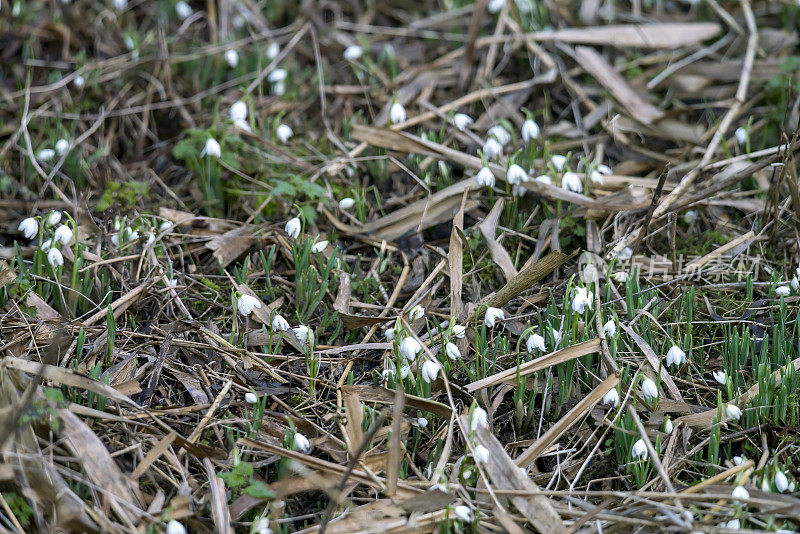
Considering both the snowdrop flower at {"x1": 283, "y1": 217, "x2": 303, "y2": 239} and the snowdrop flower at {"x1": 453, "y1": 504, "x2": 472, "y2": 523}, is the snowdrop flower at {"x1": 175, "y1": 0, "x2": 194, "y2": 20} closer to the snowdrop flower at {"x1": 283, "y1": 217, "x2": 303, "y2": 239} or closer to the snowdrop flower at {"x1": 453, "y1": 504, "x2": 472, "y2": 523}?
the snowdrop flower at {"x1": 283, "y1": 217, "x2": 303, "y2": 239}

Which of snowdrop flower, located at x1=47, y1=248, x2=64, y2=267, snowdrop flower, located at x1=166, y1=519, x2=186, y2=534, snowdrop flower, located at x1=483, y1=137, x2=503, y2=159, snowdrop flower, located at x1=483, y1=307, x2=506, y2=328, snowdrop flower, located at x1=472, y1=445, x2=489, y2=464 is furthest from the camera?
snowdrop flower, located at x1=483, y1=137, x2=503, y2=159

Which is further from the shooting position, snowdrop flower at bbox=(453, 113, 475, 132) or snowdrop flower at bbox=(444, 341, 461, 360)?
snowdrop flower at bbox=(453, 113, 475, 132)

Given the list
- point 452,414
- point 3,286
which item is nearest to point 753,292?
point 452,414

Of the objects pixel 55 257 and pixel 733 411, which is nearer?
pixel 733 411

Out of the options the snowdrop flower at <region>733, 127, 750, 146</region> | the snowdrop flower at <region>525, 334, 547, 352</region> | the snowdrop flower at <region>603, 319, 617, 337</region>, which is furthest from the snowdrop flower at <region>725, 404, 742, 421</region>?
the snowdrop flower at <region>733, 127, 750, 146</region>

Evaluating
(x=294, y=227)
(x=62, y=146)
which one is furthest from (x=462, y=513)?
(x=62, y=146)

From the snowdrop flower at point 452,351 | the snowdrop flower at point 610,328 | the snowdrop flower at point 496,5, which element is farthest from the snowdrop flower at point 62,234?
the snowdrop flower at point 496,5

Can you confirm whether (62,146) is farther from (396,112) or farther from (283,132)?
(396,112)

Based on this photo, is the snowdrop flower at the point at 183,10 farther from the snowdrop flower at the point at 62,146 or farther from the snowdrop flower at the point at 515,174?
the snowdrop flower at the point at 515,174
